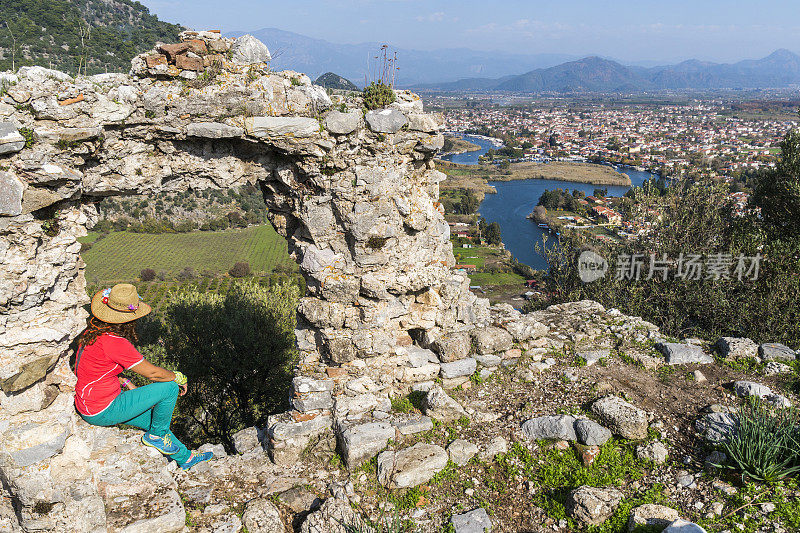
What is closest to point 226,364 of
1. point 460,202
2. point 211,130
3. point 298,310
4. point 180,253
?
point 298,310

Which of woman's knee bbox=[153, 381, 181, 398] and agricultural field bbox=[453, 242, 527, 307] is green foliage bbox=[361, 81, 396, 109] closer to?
woman's knee bbox=[153, 381, 181, 398]

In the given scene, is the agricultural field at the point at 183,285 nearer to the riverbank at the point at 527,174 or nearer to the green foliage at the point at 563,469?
the green foliage at the point at 563,469

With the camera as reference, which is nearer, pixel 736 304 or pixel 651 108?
pixel 736 304

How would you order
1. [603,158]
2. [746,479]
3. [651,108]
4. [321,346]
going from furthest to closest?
1. [651,108]
2. [603,158]
3. [321,346]
4. [746,479]

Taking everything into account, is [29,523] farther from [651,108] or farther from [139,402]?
[651,108]

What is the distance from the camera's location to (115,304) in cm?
494

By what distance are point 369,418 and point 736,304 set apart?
382 inches

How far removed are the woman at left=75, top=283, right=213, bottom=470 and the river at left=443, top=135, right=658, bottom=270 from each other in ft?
152

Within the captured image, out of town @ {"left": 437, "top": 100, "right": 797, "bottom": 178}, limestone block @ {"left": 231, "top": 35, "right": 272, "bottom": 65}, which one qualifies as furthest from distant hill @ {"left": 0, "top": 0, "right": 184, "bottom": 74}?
town @ {"left": 437, "top": 100, "right": 797, "bottom": 178}

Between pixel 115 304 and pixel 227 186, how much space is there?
1.95 metres

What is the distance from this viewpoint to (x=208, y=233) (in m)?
54.2

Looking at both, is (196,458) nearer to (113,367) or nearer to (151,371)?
(151,371)

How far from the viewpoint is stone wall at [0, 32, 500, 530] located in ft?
15.0

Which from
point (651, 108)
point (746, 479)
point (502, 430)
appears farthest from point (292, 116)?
point (651, 108)
